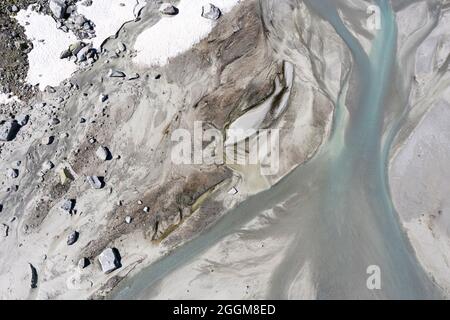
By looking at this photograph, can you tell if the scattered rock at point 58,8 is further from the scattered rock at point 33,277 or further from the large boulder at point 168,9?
the scattered rock at point 33,277

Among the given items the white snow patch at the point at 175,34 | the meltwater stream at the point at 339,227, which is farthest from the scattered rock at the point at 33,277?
the white snow patch at the point at 175,34

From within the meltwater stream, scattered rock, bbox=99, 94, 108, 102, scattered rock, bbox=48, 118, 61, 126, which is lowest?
the meltwater stream

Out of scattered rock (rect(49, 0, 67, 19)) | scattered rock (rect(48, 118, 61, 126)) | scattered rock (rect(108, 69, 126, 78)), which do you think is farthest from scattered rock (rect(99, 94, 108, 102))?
scattered rock (rect(49, 0, 67, 19))

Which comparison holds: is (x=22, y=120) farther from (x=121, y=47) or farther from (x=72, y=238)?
(x=72, y=238)

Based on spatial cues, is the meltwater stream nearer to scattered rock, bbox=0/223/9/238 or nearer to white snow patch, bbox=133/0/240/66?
scattered rock, bbox=0/223/9/238

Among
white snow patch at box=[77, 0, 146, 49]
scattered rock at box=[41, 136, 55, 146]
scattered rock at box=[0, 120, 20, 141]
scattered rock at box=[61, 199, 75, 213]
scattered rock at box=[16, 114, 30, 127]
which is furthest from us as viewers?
white snow patch at box=[77, 0, 146, 49]
